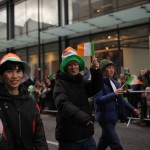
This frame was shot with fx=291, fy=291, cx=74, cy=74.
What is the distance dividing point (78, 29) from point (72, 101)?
42.7ft

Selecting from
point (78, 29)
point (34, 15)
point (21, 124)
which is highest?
point (34, 15)

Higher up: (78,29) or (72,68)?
(78,29)

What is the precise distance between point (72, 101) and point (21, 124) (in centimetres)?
103

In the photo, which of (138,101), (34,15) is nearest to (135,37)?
(138,101)

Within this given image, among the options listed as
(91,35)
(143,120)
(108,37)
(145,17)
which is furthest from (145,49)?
(143,120)

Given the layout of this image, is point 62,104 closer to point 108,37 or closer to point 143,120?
point 143,120

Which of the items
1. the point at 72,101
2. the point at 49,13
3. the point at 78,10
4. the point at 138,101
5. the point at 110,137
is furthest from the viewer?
the point at 49,13

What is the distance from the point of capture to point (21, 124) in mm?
2367

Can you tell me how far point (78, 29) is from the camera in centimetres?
1602

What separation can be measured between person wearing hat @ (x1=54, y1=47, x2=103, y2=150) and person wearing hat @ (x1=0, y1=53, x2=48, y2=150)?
625 mm

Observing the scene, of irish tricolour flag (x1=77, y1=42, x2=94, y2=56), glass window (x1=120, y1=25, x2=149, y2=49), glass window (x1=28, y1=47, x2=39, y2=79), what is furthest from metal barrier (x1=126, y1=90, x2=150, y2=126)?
glass window (x1=28, y1=47, x2=39, y2=79)

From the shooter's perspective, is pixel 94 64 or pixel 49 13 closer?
pixel 94 64

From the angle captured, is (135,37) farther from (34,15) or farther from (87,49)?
(87,49)

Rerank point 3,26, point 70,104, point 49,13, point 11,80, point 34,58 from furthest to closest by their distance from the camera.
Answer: point 3,26 < point 34,58 < point 49,13 < point 70,104 < point 11,80
